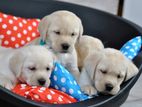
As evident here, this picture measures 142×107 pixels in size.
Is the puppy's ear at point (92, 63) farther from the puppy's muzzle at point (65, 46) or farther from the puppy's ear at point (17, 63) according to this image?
the puppy's ear at point (17, 63)

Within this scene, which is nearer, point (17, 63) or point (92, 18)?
point (17, 63)

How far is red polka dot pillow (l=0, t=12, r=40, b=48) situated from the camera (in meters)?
1.93

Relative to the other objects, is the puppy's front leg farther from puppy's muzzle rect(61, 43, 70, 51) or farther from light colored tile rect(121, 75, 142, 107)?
light colored tile rect(121, 75, 142, 107)

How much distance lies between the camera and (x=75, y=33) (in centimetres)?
164

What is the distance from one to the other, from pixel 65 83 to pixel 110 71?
0.21 metres

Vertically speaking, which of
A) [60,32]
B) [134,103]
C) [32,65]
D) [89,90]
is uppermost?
[60,32]

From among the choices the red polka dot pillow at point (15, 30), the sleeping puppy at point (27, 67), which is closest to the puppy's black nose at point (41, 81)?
the sleeping puppy at point (27, 67)

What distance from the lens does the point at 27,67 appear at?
147 cm

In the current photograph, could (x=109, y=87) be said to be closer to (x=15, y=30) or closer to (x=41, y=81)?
(x=41, y=81)

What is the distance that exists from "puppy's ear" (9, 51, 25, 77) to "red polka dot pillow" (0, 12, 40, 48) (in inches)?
17.4

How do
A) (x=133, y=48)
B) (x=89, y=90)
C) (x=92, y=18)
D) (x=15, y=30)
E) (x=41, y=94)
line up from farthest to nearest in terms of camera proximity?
(x=92, y=18)
(x=15, y=30)
(x=133, y=48)
(x=89, y=90)
(x=41, y=94)

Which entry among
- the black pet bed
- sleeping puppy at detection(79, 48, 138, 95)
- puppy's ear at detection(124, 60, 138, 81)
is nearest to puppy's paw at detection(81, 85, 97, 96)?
sleeping puppy at detection(79, 48, 138, 95)

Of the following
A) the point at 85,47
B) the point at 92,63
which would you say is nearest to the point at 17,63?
the point at 92,63

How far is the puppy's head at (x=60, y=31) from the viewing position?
1611 mm
